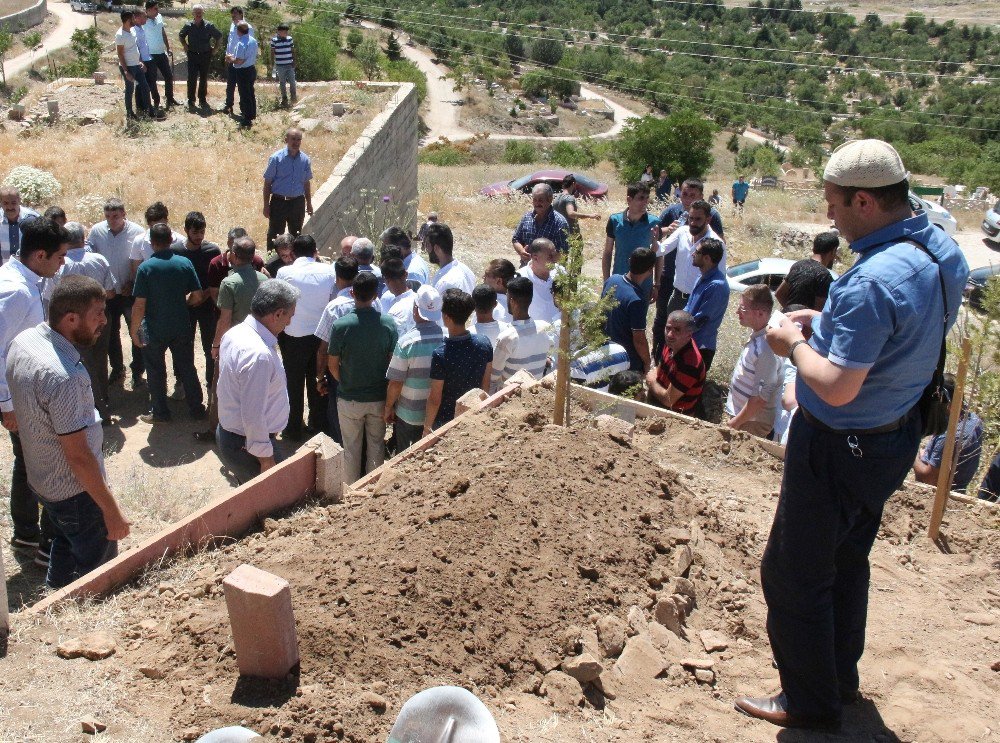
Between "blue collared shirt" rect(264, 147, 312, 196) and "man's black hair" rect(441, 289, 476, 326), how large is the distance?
5832 millimetres

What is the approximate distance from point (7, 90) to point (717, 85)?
7803 centimetres

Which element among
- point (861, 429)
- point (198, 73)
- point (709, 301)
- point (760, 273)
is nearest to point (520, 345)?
point (709, 301)

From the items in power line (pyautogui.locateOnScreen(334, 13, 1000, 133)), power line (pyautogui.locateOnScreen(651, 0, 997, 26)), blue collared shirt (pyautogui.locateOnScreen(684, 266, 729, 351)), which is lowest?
power line (pyautogui.locateOnScreen(334, 13, 1000, 133))

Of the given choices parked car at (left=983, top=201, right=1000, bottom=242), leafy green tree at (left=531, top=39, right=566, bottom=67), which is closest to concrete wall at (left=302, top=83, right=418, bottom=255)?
parked car at (left=983, top=201, right=1000, bottom=242)

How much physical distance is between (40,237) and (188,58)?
11989 mm

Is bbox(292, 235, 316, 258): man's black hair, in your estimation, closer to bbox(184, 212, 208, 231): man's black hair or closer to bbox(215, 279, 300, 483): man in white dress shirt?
bbox(184, 212, 208, 231): man's black hair

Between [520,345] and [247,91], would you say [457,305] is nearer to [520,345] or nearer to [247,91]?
[520,345]

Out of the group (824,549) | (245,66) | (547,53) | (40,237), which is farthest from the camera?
(547,53)

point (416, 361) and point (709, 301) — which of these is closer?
point (416, 361)

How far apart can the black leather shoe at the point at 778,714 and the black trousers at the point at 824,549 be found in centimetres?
3

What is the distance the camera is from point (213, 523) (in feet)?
14.8

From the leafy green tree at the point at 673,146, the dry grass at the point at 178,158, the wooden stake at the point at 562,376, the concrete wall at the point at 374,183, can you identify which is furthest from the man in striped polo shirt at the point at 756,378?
→ the leafy green tree at the point at 673,146

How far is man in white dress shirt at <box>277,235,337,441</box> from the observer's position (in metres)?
7.46

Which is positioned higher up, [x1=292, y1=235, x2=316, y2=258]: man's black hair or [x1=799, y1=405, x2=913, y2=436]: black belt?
[x1=799, y1=405, x2=913, y2=436]: black belt
